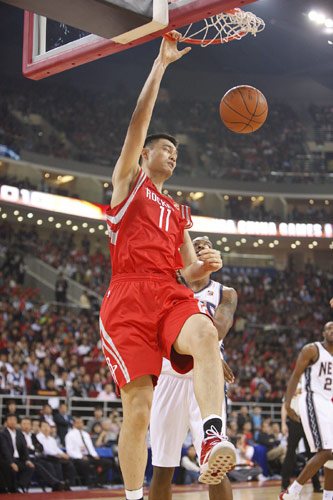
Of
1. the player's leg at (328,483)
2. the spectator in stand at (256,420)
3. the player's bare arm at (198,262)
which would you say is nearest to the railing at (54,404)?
the spectator in stand at (256,420)

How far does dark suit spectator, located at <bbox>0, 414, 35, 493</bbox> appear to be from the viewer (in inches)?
351

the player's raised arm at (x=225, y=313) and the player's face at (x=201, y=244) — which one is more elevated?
the player's face at (x=201, y=244)

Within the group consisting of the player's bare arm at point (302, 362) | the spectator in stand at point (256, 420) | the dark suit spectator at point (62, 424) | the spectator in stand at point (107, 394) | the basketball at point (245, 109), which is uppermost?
the basketball at point (245, 109)

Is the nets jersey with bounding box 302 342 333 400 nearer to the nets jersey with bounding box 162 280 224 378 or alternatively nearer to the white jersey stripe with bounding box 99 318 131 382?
the nets jersey with bounding box 162 280 224 378

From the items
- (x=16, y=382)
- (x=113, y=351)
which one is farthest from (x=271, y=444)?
(x=113, y=351)

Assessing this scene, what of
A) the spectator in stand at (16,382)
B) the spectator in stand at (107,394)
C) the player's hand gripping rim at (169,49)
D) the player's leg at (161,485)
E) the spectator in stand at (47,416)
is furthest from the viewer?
the spectator in stand at (107,394)

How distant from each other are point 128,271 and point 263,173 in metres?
25.0

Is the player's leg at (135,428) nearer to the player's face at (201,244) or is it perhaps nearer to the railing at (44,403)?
the player's face at (201,244)

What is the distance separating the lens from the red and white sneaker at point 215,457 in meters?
2.88

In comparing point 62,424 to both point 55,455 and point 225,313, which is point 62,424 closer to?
point 55,455

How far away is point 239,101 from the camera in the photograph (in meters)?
5.69

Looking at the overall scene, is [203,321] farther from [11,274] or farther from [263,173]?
[263,173]

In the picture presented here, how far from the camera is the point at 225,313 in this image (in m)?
5.02

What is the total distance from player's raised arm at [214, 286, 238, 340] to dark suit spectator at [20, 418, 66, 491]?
5.58 m
